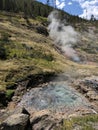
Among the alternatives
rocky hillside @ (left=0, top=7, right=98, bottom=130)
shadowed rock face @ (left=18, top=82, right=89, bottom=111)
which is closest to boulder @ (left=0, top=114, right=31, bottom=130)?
rocky hillside @ (left=0, top=7, right=98, bottom=130)

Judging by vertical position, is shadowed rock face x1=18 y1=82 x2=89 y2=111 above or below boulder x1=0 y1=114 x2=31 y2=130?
below

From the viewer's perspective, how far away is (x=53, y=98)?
31906 mm

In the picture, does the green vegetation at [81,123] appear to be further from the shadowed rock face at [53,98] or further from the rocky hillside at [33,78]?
the shadowed rock face at [53,98]

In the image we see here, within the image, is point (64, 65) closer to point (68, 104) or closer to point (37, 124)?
point (68, 104)

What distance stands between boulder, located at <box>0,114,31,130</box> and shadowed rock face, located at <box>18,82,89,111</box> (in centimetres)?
504

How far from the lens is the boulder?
76.9ft

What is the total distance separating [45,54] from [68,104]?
1952 centimetres

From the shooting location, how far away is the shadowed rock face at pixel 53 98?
98.2 feet

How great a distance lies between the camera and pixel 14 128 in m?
23.4

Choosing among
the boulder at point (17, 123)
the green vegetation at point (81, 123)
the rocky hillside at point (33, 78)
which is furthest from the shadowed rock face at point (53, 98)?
the boulder at point (17, 123)

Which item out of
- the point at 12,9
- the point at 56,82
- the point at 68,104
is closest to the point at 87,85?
the point at 56,82

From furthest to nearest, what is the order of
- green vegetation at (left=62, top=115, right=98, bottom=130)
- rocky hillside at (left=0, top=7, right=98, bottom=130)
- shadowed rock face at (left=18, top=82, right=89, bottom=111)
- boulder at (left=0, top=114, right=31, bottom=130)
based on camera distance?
shadowed rock face at (left=18, top=82, right=89, bottom=111) → rocky hillside at (left=0, top=7, right=98, bottom=130) → green vegetation at (left=62, top=115, right=98, bottom=130) → boulder at (left=0, top=114, right=31, bottom=130)

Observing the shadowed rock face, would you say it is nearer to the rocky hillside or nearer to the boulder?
the rocky hillside

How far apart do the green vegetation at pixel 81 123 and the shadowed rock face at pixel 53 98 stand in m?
3.40
